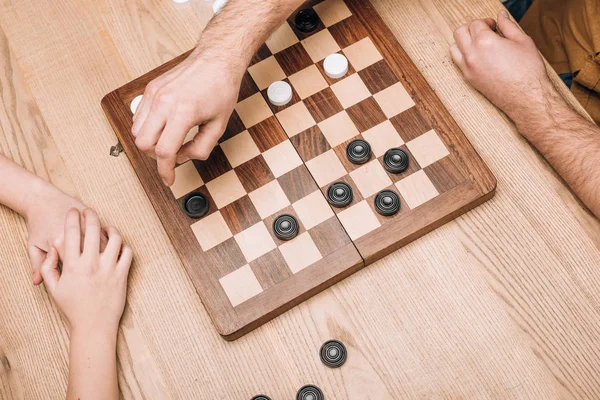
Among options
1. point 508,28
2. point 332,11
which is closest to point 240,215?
point 332,11

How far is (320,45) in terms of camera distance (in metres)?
1.61

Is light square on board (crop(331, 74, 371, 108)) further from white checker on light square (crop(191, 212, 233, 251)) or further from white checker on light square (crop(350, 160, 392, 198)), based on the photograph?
white checker on light square (crop(191, 212, 233, 251))

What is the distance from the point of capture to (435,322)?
4.45 ft

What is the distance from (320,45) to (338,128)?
0.28 m

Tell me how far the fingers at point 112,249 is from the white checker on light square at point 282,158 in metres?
0.45

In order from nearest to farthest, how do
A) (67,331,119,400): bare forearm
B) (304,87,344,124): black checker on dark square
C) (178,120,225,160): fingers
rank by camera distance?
(67,331,119,400): bare forearm
(178,120,225,160): fingers
(304,87,344,124): black checker on dark square

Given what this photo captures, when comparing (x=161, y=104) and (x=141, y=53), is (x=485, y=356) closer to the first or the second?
(x=161, y=104)

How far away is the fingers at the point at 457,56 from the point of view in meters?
1.56

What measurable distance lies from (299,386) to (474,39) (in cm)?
106

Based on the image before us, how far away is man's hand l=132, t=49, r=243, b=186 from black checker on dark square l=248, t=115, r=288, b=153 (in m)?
0.10

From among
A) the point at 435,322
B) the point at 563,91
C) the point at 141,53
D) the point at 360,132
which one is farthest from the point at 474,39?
the point at 141,53

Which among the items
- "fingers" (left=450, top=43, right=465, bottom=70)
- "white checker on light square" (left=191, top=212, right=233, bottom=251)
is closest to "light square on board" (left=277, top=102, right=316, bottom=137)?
"white checker on light square" (left=191, top=212, right=233, bottom=251)

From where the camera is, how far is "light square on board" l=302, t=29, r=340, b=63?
1597mm

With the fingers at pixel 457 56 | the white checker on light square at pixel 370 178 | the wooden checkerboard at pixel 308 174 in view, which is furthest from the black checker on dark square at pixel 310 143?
the fingers at pixel 457 56
